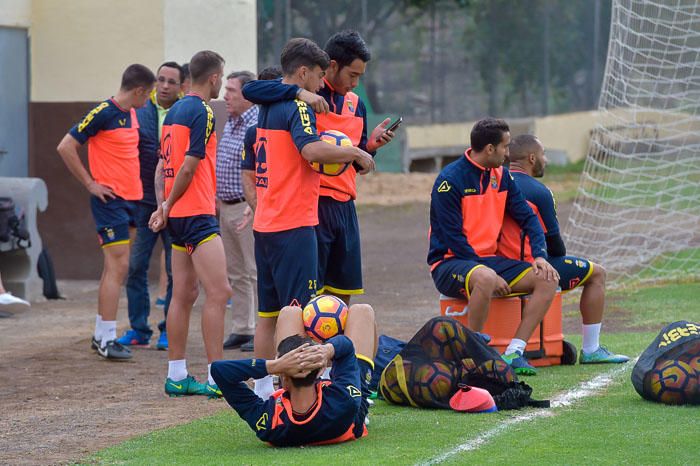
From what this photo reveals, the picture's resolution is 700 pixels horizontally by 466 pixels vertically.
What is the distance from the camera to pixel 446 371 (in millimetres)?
7582

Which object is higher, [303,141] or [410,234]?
[303,141]

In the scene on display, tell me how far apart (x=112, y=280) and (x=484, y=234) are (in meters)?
3.21

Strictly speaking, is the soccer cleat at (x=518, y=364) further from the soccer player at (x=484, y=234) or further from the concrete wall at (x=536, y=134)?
the concrete wall at (x=536, y=134)

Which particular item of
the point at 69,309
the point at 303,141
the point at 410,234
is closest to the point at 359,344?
the point at 303,141

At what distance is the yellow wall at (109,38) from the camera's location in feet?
50.6

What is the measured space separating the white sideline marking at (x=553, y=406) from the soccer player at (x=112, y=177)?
3.95m

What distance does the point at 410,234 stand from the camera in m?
20.8

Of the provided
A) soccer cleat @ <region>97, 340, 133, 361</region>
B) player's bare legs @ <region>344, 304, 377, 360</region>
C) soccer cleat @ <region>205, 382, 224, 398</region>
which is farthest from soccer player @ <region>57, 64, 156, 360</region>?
player's bare legs @ <region>344, 304, 377, 360</region>

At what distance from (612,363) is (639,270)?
21.5 feet

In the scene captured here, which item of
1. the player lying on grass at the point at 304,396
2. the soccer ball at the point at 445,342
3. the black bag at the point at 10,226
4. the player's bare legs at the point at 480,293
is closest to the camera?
the player lying on grass at the point at 304,396

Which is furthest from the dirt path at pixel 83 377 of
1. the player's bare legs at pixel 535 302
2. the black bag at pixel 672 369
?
the black bag at pixel 672 369

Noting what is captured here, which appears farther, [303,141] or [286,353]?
[303,141]

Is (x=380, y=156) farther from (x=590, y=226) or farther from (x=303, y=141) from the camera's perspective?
(x=303, y=141)

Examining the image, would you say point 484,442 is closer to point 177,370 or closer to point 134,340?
point 177,370
